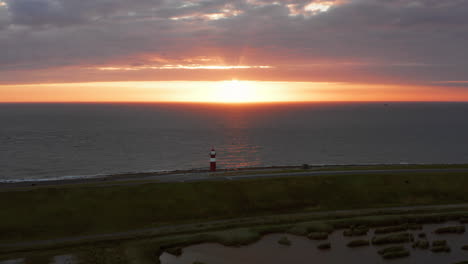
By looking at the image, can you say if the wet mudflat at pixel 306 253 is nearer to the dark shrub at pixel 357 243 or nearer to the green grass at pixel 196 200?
the dark shrub at pixel 357 243

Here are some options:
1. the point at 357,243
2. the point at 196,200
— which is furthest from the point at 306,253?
the point at 196,200

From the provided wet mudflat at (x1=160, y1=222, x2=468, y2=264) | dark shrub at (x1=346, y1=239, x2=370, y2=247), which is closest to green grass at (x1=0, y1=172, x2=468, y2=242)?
wet mudflat at (x1=160, y1=222, x2=468, y2=264)

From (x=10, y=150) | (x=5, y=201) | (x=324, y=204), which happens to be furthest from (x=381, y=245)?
(x=10, y=150)

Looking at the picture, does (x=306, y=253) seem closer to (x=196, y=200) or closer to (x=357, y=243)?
(x=357, y=243)

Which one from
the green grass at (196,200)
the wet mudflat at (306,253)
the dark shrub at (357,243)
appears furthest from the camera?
the green grass at (196,200)

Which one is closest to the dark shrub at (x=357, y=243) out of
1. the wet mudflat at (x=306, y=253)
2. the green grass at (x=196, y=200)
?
the wet mudflat at (x=306, y=253)

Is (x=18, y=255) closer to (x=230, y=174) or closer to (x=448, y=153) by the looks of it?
(x=230, y=174)
